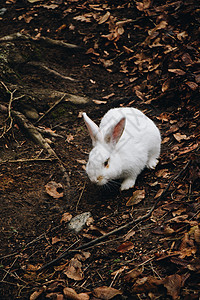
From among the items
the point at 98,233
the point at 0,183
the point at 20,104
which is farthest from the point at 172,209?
the point at 20,104

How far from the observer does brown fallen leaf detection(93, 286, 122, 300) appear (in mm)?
2658

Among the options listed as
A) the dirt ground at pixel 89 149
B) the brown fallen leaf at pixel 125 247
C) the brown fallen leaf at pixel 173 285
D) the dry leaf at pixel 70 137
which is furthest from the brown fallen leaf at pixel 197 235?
the dry leaf at pixel 70 137

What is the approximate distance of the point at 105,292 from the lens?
2.72 metres

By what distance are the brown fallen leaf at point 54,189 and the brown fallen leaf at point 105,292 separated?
1590 mm

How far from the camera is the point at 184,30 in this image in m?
6.05

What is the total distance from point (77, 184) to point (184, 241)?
1.94m

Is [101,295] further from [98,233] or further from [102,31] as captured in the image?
[102,31]

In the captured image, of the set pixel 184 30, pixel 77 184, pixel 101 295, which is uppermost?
pixel 184 30

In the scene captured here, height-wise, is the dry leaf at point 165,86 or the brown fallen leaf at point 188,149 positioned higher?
the dry leaf at point 165,86

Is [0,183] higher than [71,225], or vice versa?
[0,183]

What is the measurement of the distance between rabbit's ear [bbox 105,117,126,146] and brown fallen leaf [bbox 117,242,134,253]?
4.05 ft

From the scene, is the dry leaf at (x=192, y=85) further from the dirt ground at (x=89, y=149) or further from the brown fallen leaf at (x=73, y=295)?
the brown fallen leaf at (x=73, y=295)

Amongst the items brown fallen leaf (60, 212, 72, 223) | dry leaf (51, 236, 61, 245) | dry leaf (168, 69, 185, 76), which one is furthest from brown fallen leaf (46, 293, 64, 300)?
dry leaf (168, 69, 185, 76)

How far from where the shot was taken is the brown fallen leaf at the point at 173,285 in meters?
2.37
